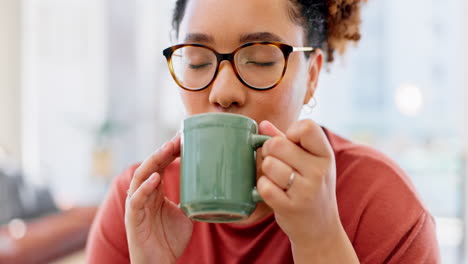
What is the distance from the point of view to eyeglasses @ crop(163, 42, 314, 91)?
3.24 feet

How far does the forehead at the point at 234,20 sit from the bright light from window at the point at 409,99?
4329mm

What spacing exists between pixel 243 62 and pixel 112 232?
0.51m

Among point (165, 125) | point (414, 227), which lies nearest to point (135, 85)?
point (165, 125)

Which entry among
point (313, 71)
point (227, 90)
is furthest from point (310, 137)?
point (313, 71)

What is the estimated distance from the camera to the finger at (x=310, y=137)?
0.70 m

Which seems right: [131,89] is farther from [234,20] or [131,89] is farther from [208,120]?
A: [208,120]

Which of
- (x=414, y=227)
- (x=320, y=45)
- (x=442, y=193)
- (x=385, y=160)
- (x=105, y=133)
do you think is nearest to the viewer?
(x=414, y=227)

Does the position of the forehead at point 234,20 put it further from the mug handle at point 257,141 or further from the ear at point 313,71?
the mug handle at point 257,141

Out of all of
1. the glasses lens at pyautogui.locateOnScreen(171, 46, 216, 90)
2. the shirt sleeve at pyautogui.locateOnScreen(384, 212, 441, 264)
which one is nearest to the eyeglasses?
the glasses lens at pyautogui.locateOnScreen(171, 46, 216, 90)

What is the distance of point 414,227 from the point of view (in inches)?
39.2

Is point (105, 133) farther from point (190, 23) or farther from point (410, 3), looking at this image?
point (190, 23)

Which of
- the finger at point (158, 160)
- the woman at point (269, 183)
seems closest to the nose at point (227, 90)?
the woman at point (269, 183)

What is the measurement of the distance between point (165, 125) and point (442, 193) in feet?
10.1

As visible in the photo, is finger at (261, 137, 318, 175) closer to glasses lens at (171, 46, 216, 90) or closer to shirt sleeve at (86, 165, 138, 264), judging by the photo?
glasses lens at (171, 46, 216, 90)
